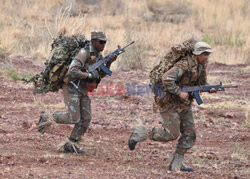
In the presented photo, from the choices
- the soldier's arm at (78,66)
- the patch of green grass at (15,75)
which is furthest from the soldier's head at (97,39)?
the patch of green grass at (15,75)

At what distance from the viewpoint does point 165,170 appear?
5598 mm

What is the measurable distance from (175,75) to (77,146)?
186 centimetres

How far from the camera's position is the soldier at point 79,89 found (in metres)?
5.90

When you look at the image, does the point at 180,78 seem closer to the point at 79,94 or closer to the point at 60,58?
the point at 79,94

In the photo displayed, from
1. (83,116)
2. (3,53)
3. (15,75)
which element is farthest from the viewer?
(3,53)

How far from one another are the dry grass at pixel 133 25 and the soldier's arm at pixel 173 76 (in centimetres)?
558

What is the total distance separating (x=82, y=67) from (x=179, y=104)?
1.36 metres

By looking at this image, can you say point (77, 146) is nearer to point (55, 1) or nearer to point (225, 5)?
point (55, 1)

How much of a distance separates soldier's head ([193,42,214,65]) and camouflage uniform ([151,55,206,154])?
0.07 m

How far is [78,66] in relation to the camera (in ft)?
19.2

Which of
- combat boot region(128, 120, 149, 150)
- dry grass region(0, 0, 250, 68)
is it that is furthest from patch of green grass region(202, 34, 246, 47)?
combat boot region(128, 120, 149, 150)

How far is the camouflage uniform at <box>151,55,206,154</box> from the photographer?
5.18 metres

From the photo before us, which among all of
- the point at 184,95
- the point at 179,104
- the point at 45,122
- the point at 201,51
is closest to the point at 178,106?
the point at 179,104

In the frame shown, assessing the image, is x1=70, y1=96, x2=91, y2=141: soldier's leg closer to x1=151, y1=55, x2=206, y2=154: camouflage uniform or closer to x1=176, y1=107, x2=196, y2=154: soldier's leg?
x1=151, y1=55, x2=206, y2=154: camouflage uniform
